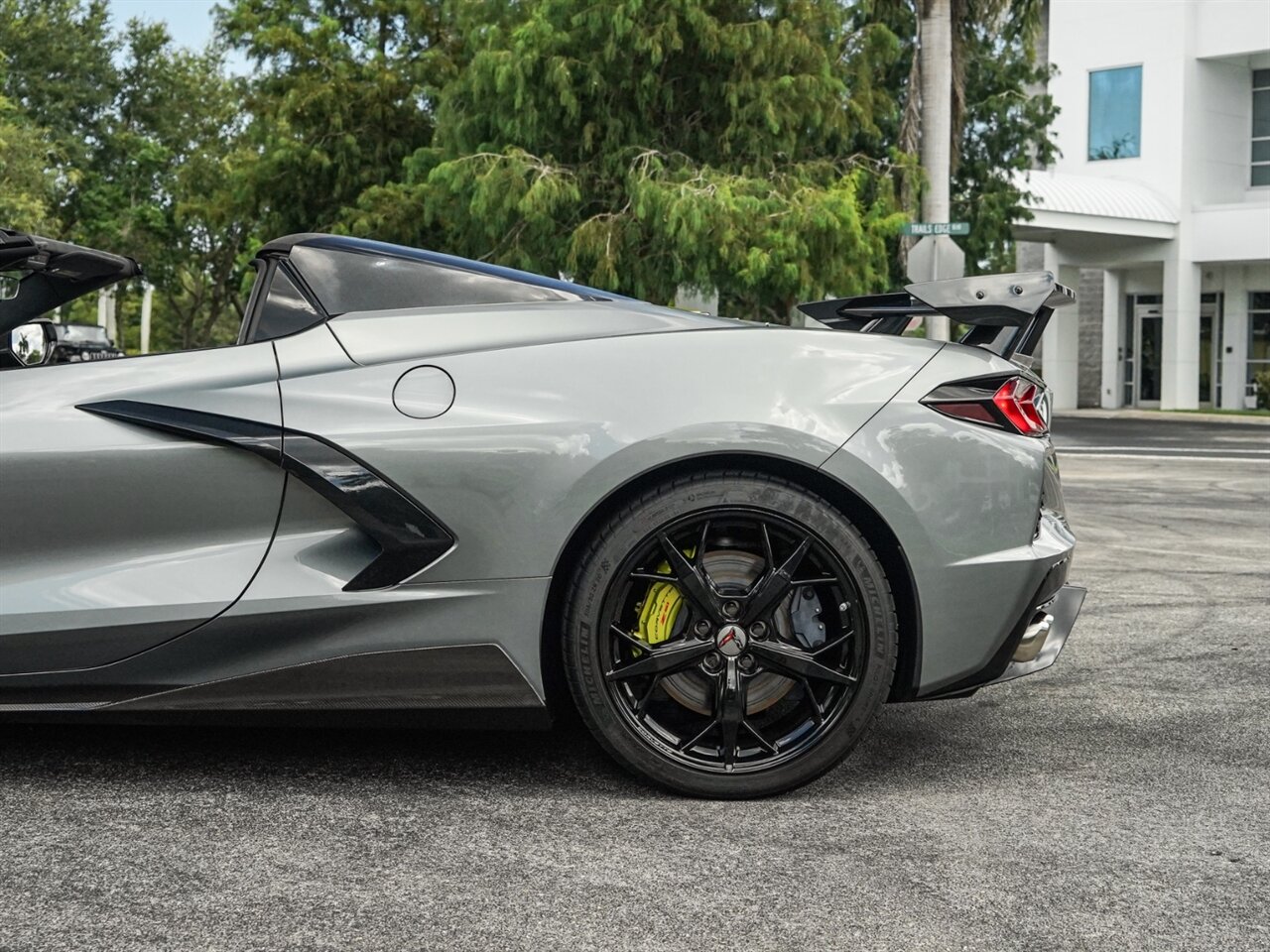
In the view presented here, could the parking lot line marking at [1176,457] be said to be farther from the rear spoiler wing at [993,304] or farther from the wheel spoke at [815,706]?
the wheel spoke at [815,706]

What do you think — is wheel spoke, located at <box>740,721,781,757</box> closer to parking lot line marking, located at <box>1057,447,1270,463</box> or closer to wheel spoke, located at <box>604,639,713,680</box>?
wheel spoke, located at <box>604,639,713,680</box>

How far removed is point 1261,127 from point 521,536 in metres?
36.4

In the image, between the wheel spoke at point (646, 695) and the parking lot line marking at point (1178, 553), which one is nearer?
the wheel spoke at point (646, 695)

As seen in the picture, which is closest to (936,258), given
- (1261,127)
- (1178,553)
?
(1178,553)

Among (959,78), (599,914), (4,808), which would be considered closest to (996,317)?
(599,914)

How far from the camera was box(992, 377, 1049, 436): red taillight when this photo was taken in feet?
11.2

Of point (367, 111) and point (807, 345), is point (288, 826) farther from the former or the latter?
point (367, 111)

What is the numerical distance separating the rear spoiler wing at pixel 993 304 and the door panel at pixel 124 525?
5.03 feet

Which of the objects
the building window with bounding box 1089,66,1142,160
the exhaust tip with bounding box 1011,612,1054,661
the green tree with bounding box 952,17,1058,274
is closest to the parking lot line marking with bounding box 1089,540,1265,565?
the exhaust tip with bounding box 1011,612,1054,661

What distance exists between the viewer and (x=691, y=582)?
328 centimetres

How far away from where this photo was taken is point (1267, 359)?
1377 inches

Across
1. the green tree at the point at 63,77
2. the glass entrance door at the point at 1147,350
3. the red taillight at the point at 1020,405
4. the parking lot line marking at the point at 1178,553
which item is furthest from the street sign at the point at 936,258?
the green tree at the point at 63,77

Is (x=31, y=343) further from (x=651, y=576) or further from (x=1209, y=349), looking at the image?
(x=1209, y=349)

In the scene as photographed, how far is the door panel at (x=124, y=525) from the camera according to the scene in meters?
3.26
